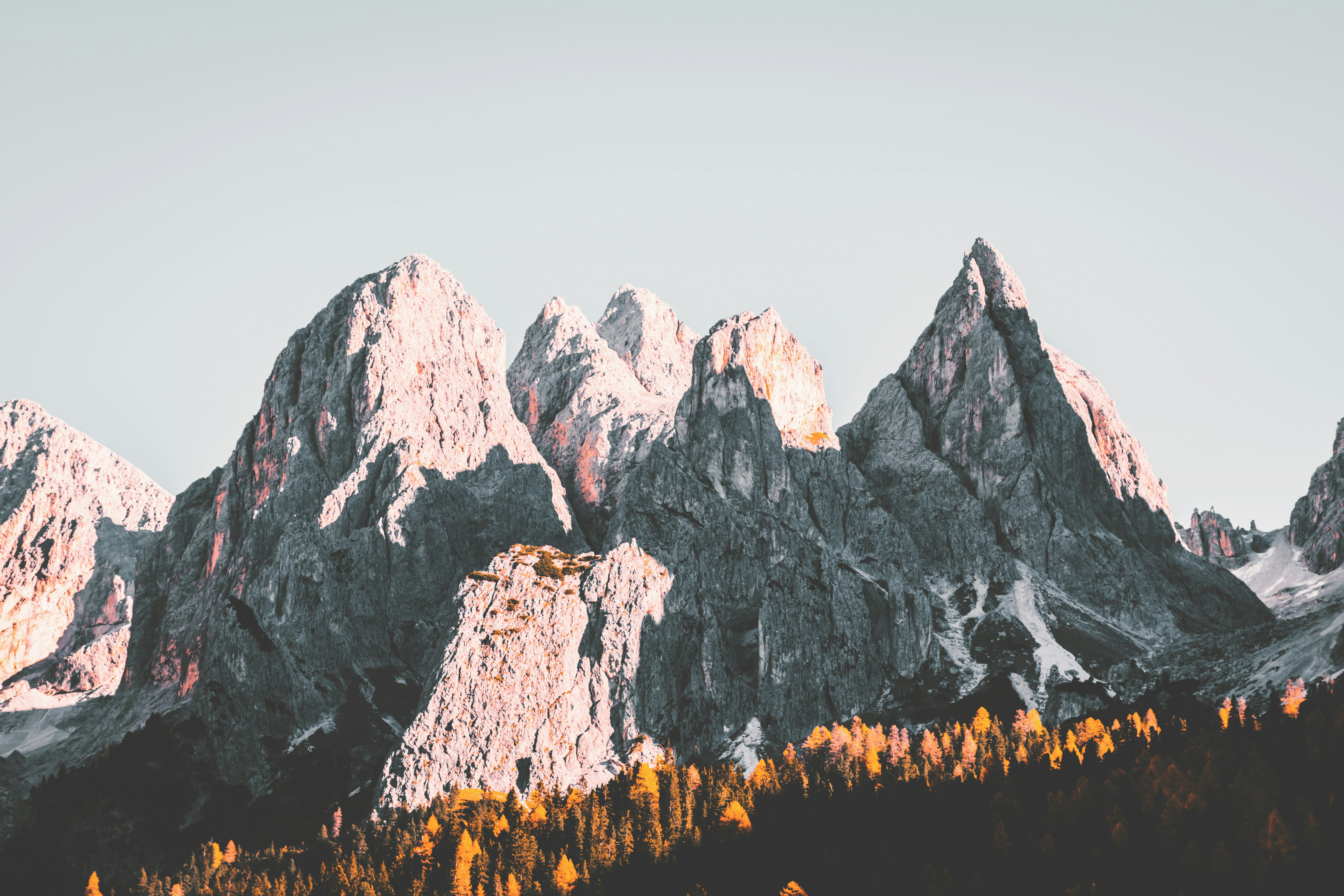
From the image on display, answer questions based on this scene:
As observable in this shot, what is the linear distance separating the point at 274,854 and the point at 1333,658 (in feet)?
546

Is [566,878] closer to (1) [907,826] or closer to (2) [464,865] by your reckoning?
(2) [464,865]

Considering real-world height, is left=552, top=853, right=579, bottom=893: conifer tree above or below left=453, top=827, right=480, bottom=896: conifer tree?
below

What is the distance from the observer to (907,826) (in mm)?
135625

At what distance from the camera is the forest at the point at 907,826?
116 m

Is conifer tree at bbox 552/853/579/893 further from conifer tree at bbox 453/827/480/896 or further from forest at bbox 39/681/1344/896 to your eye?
conifer tree at bbox 453/827/480/896

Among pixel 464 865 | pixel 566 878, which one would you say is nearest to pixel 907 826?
pixel 566 878

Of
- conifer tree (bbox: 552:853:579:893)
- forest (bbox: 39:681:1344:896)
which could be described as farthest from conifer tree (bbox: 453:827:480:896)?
conifer tree (bbox: 552:853:579:893)

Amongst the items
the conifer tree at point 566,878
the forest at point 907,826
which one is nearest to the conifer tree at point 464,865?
the forest at point 907,826

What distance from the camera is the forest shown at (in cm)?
11650

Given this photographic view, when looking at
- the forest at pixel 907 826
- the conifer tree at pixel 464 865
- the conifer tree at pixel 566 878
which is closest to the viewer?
the forest at pixel 907 826

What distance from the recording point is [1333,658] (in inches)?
7092

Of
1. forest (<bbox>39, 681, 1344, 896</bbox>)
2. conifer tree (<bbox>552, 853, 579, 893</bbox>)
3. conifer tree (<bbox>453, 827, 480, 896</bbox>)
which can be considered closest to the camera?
forest (<bbox>39, 681, 1344, 896</bbox>)

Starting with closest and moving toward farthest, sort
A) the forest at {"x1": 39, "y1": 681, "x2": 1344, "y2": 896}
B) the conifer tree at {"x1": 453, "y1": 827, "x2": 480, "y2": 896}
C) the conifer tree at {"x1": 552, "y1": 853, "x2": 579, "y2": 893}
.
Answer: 1. the forest at {"x1": 39, "y1": 681, "x2": 1344, "y2": 896}
2. the conifer tree at {"x1": 552, "y1": 853, "x2": 579, "y2": 893}
3. the conifer tree at {"x1": 453, "y1": 827, "x2": 480, "y2": 896}

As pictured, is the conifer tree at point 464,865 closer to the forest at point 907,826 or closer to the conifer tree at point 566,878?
the forest at point 907,826
